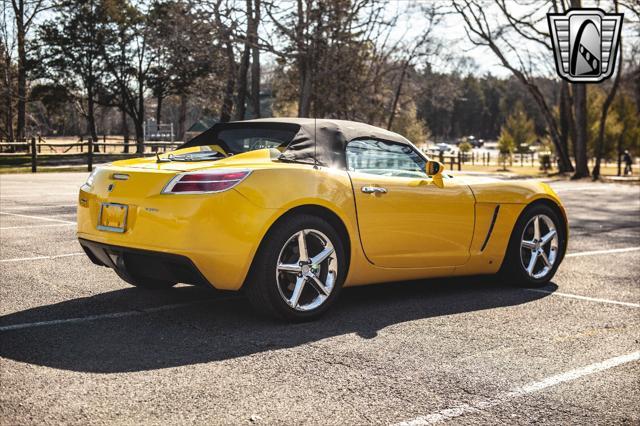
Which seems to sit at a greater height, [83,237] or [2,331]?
[83,237]

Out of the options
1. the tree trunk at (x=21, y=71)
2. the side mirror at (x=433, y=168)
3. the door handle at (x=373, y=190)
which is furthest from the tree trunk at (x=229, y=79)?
the door handle at (x=373, y=190)

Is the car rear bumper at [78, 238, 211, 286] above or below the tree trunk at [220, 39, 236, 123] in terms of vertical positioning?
below

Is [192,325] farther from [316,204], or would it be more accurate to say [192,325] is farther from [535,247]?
[535,247]

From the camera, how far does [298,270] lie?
5094mm

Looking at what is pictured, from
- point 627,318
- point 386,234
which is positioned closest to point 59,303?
point 386,234

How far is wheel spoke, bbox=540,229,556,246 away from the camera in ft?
22.5

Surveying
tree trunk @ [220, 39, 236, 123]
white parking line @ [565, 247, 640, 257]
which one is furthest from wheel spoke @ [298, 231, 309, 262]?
tree trunk @ [220, 39, 236, 123]

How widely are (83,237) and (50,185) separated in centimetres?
1596

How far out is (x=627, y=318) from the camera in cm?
562

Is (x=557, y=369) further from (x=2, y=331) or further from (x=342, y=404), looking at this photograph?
(x=2, y=331)

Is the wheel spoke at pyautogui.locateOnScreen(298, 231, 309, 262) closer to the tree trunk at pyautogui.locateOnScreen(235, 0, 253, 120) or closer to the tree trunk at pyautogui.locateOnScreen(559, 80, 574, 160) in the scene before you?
the tree trunk at pyautogui.locateOnScreen(235, 0, 253, 120)

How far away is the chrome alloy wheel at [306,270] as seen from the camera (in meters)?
5.09

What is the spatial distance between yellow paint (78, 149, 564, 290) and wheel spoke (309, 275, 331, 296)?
0.28 meters

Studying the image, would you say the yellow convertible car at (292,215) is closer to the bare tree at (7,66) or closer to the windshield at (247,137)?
the windshield at (247,137)
